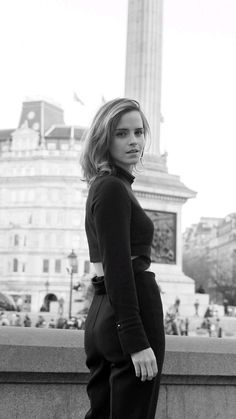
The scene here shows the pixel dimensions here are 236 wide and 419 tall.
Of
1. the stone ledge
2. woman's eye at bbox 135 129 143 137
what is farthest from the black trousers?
the stone ledge

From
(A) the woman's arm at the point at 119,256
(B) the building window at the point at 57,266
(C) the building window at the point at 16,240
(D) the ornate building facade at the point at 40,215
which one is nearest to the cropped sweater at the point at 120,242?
(A) the woman's arm at the point at 119,256

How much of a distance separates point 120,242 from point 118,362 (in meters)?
0.54

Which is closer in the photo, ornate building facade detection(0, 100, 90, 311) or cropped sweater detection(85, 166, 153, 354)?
cropped sweater detection(85, 166, 153, 354)

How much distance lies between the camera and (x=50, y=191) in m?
93.1

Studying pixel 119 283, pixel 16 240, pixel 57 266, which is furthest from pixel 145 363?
pixel 16 240

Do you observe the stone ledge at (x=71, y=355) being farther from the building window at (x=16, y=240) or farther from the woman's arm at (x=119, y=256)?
the building window at (x=16, y=240)

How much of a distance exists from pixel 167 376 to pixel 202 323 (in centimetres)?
2493

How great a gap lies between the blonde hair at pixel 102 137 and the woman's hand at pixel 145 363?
917mm

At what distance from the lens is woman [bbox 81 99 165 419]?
3271 mm

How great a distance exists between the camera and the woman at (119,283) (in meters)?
3.27

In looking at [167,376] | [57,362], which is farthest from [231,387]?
[57,362]

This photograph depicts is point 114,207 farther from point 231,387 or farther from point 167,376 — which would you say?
point 231,387

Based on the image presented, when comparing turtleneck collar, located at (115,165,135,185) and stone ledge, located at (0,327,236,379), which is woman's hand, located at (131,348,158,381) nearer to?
turtleneck collar, located at (115,165,135,185)

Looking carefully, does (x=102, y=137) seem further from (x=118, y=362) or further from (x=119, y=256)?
(x=118, y=362)
